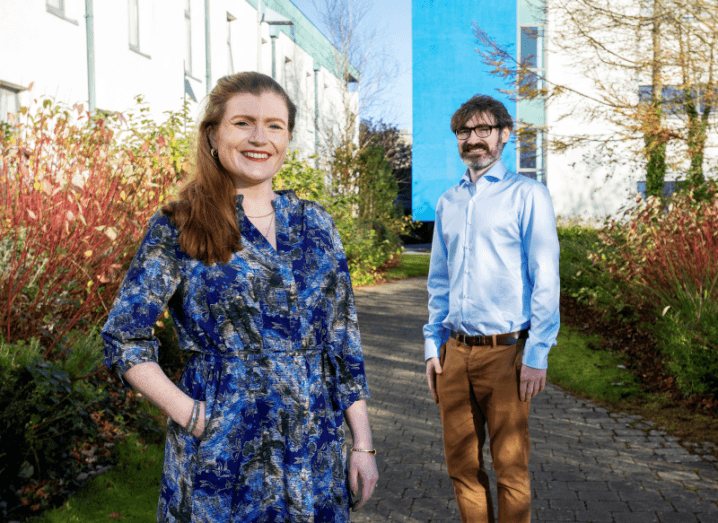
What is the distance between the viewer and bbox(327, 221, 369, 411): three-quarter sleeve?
2.06 meters

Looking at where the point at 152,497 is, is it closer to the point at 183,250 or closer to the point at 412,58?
the point at 183,250

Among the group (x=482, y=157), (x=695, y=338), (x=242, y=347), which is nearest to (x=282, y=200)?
(x=242, y=347)

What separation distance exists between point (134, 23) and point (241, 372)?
540 inches

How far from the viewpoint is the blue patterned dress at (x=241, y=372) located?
1.86 metres

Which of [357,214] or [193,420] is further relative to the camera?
[357,214]

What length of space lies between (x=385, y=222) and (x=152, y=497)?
58.3ft

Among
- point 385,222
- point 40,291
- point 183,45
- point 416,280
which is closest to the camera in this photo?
point 40,291

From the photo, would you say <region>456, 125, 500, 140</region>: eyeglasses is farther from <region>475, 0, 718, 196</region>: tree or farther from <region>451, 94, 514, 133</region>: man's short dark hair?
<region>475, 0, 718, 196</region>: tree

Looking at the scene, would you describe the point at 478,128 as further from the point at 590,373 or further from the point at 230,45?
the point at 230,45

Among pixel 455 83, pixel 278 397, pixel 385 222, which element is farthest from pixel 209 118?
pixel 455 83

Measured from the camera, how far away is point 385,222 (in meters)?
22.0

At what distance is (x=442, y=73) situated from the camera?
3145 cm

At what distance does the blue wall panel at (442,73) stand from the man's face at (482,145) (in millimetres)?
27432

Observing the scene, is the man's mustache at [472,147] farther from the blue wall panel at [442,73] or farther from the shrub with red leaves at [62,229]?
the blue wall panel at [442,73]
